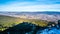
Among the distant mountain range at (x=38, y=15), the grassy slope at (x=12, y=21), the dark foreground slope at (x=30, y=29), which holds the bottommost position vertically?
the dark foreground slope at (x=30, y=29)

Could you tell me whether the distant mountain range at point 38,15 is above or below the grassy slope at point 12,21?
above

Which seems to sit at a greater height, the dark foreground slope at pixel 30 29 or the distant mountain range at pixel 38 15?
the distant mountain range at pixel 38 15

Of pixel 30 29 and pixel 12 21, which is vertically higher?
pixel 12 21

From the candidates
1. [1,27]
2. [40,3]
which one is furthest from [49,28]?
[1,27]

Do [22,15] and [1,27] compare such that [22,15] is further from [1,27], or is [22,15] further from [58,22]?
[58,22]

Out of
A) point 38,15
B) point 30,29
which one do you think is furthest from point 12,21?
point 38,15

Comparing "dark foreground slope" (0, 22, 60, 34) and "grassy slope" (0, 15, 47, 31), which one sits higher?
"grassy slope" (0, 15, 47, 31)

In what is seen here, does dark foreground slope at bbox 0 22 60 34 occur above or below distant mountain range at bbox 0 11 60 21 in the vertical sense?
below

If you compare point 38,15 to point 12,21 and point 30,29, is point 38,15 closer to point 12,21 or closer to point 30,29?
point 30,29

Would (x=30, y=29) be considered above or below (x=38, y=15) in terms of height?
below

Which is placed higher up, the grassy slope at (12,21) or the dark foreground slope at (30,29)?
the grassy slope at (12,21)

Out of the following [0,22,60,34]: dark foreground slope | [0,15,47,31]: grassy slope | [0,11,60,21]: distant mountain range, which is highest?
[0,11,60,21]: distant mountain range
